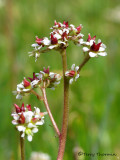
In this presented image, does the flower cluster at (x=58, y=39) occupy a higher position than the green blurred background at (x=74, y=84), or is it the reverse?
the green blurred background at (x=74, y=84)

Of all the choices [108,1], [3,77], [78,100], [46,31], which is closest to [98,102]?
[78,100]

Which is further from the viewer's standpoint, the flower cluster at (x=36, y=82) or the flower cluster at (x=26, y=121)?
the flower cluster at (x=36, y=82)

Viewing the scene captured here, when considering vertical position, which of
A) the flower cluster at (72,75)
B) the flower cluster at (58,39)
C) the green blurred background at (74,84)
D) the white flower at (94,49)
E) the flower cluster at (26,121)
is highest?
the green blurred background at (74,84)

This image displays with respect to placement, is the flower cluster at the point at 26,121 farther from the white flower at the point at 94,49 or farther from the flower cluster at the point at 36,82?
the white flower at the point at 94,49

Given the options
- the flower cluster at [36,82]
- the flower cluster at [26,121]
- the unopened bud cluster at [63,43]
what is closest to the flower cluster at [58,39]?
the unopened bud cluster at [63,43]

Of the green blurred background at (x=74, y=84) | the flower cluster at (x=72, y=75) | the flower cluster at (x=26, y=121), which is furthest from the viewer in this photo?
the green blurred background at (x=74, y=84)

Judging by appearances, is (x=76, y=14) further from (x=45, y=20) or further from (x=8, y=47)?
(x=8, y=47)

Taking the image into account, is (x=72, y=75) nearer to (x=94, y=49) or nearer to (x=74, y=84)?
(x=94, y=49)
